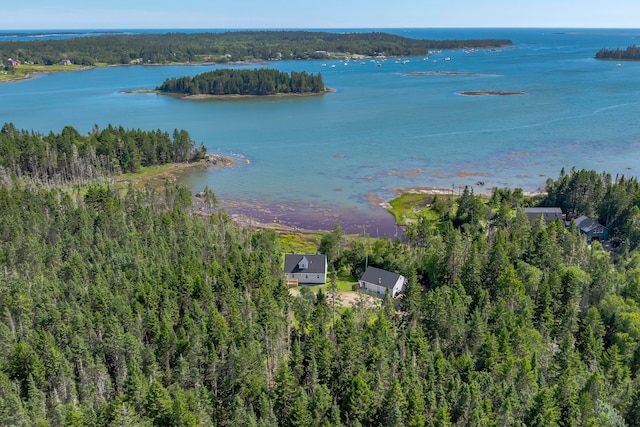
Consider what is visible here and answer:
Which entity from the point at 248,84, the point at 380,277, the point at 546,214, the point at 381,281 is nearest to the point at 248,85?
the point at 248,84

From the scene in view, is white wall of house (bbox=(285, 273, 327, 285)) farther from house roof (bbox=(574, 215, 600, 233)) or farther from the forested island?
house roof (bbox=(574, 215, 600, 233))

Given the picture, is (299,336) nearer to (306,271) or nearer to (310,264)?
(306,271)

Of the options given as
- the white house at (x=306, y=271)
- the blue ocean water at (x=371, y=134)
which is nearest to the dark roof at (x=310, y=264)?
the white house at (x=306, y=271)

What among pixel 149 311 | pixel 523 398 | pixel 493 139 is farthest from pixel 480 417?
pixel 493 139

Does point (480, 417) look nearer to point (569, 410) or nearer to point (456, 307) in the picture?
point (569, 410)

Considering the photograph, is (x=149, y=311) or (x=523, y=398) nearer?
(x=523, y=398)

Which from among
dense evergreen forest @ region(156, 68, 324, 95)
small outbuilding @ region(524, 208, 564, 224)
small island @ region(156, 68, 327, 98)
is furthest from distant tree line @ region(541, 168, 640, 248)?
dense evergreen forest @ region(156, 68, 324, 95)

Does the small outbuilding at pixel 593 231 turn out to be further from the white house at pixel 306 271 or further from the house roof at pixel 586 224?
the white house at pixel 306 271
